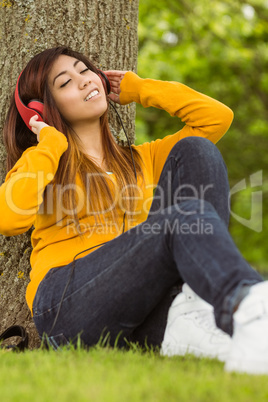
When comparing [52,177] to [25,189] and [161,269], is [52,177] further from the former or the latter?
[161,269]

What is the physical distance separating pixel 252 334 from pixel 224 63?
33.8 ft

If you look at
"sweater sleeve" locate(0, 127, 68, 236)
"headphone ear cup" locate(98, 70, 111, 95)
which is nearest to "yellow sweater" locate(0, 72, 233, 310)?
"sweater sleeve" locate(0, 127, 68, 236)

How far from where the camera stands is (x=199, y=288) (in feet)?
6.50

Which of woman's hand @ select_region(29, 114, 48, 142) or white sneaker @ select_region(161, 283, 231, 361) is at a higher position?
woman's hand @ select_region(29, 114, 48, 142)

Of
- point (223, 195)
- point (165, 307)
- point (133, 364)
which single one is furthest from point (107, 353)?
point (223, 195)

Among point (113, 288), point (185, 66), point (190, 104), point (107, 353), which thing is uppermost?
point (185, 66)

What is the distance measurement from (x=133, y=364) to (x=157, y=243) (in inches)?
19.7

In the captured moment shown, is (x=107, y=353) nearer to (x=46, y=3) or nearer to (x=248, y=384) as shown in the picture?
(x=248, y=384)

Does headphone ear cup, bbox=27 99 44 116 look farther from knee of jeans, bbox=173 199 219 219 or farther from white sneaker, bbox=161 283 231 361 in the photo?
white sneaker, bbox=161 283 231 361

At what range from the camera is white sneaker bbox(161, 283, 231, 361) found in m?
2.19

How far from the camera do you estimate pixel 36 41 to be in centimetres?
341

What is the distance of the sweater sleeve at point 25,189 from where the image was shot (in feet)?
8.16

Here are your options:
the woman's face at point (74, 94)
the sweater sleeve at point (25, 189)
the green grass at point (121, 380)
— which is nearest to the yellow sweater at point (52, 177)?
the sweater sleeve at point (25, 189)

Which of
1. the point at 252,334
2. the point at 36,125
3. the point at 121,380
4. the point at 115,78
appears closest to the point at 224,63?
the point at 115,78
